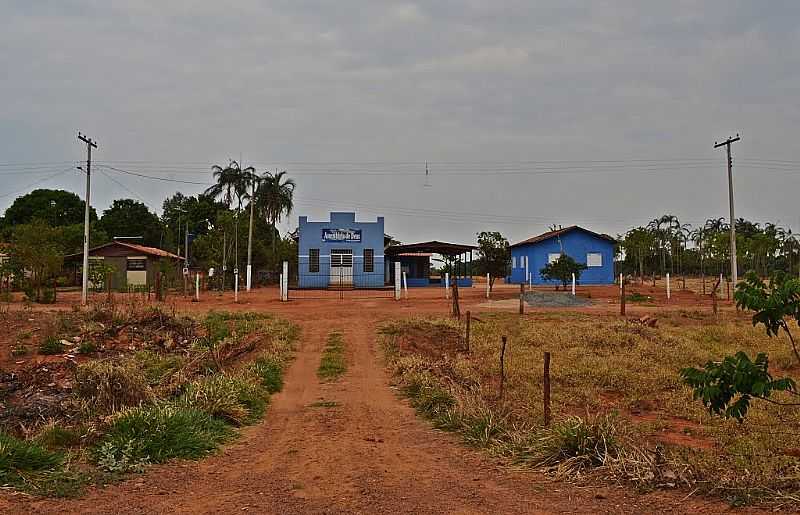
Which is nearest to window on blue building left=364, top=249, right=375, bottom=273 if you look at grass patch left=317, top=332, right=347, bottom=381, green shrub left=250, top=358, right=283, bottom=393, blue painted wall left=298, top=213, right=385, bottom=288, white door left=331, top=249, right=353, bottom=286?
blue painted wall left=298, top=213, right=385, bottom=288

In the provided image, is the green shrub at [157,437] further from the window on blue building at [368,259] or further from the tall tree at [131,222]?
the tall tree at [131,222]

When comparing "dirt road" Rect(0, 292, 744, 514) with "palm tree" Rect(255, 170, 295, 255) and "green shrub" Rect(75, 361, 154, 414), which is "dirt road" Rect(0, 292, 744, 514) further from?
"palm tree" Rect(255, 170, 295, 255)

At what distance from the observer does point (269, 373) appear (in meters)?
14.4

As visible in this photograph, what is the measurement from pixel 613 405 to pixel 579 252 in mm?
37769

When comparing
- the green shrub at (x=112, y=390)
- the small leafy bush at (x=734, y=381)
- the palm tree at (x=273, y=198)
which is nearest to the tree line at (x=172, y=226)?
the palm tree at (x=273, y=198)

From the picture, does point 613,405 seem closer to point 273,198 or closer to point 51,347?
point 51,347

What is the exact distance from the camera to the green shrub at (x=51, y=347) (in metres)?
19.9

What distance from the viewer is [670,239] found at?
73.1m

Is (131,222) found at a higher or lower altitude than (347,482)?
higher

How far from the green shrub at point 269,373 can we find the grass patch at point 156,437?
371 centimetres

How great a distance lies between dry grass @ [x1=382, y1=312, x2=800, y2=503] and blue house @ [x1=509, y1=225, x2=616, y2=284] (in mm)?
24743

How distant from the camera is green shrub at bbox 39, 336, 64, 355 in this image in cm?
1994

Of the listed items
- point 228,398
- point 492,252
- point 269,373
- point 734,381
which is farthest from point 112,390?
point 492,252

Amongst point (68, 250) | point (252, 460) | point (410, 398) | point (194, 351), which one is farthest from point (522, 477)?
point (68, 250)
